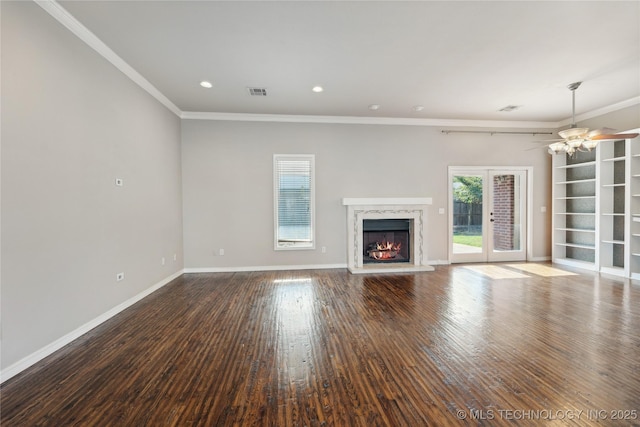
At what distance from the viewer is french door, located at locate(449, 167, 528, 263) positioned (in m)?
5.96

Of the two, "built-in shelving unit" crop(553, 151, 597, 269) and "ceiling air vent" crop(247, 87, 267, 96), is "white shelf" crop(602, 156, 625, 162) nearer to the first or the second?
"built-in shelving unit" crop(553, 151, 597, 269)

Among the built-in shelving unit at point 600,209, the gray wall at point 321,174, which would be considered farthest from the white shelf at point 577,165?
the gray wall at point 321,174

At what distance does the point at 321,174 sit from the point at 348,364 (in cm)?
397

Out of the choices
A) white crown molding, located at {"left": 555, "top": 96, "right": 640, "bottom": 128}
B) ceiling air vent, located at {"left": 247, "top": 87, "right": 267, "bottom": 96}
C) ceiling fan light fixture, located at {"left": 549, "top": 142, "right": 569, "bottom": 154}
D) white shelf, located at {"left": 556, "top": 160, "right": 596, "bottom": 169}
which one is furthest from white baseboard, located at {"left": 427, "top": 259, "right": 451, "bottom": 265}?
ceiling air vent, located at {"left": 247, "top": 87, "right": 267, "bottom": 96}

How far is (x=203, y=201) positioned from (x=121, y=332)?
294 cm

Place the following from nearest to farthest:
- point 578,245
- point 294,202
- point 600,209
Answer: point 600,209 < point 578,245 < point 294,202

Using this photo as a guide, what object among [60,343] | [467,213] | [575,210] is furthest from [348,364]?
[575,210]

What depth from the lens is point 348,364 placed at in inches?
85.9

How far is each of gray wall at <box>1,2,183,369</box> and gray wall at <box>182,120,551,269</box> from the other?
1360 mm

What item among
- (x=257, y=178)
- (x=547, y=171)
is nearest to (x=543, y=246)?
(x=547, y=171)

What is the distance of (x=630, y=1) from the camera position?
2.40 meters

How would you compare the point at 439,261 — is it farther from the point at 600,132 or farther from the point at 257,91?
the point at 257,91

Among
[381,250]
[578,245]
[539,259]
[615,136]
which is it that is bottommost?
[539,259]

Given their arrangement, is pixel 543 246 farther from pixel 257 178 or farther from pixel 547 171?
pixel 257 178
